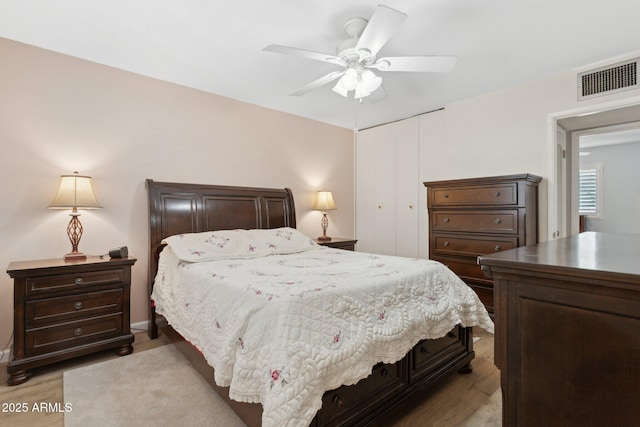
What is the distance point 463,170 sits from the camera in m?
3.80

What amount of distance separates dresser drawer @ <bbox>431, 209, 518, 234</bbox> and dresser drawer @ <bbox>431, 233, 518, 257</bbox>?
75 mm

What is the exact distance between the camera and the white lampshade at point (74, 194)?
242 centimetres

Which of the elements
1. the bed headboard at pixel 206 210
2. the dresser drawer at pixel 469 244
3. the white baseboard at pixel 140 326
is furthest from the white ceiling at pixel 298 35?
the white baseboard at pixel 140 326

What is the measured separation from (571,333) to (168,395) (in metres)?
2.15

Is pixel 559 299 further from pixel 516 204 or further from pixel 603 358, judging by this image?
pixel 516 204

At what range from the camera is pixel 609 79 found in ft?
Result: 9.16

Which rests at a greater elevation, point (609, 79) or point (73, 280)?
point (609, 79)

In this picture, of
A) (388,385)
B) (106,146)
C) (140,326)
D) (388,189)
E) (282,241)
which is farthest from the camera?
(388,189)

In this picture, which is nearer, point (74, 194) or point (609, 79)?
point (74, 194)

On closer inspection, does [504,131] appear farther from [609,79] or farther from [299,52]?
[299,52]

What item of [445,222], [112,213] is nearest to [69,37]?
[112,213]

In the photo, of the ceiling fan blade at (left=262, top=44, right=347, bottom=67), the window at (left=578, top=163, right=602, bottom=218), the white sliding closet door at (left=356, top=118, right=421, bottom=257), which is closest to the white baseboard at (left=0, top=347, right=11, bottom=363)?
the ceiling fan blade at (left=262, top=44, right=347, bottom=67)

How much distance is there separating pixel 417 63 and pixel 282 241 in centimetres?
196

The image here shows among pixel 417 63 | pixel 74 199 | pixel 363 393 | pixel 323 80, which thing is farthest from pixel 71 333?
pixel 417 63
